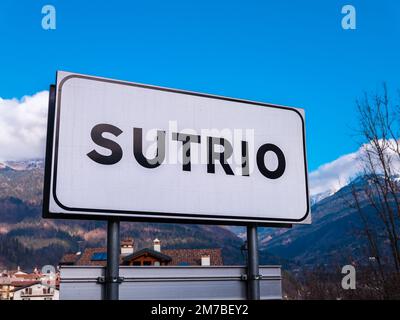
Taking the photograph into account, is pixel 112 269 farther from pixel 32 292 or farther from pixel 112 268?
pixel 32 292

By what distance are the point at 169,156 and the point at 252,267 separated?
1357 mm

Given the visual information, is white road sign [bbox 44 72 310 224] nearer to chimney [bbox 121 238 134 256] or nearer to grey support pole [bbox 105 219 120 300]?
grey support pole [bbox 105 219 120 300]

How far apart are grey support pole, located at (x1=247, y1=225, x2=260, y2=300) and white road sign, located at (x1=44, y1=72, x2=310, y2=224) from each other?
0.16 metres

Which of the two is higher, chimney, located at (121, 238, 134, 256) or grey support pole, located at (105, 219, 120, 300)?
chimney, located at (121, 238, 134, 256)

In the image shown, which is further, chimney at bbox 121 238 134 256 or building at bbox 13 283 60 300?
building at bbox 13 283 60 300

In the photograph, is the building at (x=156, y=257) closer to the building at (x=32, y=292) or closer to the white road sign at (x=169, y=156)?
the building at (x=32, y=292)

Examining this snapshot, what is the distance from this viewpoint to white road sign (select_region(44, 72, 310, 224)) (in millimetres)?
4508

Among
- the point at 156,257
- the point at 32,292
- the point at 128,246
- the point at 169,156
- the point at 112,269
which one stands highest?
the point at 128,246

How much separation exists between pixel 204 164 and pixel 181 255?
69828 mm

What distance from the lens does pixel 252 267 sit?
4883 millimetres

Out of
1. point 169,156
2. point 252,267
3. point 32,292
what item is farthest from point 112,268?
point 32,292

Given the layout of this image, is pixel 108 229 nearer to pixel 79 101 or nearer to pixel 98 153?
pixel 98 153

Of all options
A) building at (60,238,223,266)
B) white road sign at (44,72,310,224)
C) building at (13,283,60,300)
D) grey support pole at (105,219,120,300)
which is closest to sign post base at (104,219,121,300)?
grey support pole at (105,219,120,300)
